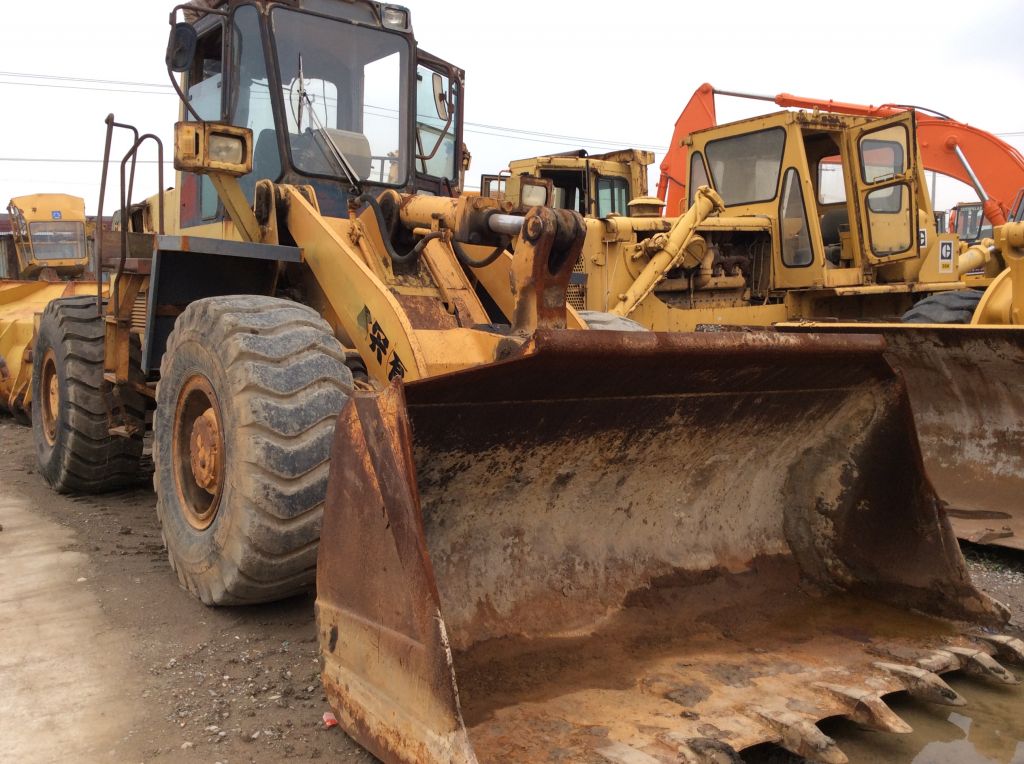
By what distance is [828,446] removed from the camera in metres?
3.71

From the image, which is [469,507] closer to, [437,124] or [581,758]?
[581,758]

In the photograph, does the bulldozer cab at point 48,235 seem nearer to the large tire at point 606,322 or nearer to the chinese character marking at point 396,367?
the large tire at point 606,322

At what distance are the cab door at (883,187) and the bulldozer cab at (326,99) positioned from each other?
16.4 feet

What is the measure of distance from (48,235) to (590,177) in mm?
11671

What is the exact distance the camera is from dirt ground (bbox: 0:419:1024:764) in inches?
106

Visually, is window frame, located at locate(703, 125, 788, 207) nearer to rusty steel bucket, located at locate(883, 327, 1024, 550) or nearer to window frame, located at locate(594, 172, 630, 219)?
window frame, located at locate(594, 172, 630, 219)

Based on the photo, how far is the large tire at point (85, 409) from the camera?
553cm

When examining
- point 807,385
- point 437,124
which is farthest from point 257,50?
point 807,385

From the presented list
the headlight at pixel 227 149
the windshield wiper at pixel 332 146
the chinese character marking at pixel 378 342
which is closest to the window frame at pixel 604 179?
the windshield wiper at pixel 332 146

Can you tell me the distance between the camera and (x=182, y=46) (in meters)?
4.09

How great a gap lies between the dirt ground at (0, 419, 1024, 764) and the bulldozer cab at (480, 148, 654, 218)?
25.3ft

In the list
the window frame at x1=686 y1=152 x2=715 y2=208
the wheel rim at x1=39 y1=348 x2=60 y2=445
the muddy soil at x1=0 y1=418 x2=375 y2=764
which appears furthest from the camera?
the window frame at x1=686 y1=152 x2=715 y2=208

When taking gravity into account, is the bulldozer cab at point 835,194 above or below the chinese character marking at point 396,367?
above

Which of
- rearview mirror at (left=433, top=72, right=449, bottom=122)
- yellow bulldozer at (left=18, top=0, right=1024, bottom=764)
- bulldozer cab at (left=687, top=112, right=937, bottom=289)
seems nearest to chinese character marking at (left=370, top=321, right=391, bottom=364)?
yellow bulldozer at (left=18, top=0, right=1024, bottom=764)
